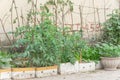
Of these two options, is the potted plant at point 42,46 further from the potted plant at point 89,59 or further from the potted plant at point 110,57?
the potted plant at point 110,57

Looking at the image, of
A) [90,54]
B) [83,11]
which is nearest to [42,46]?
[90,54]

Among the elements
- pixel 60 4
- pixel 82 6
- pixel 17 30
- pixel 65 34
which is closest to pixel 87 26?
pixel 82 6

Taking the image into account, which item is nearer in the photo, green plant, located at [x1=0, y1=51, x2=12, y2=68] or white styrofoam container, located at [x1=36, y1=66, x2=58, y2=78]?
green plant, located at [x1=0, y1=51, x2=12, y2=68]

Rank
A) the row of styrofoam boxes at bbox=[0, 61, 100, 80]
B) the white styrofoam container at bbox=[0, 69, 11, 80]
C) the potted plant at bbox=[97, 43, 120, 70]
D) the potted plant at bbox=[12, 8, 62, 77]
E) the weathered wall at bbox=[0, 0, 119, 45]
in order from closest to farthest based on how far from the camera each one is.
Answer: the white styrofoam container at bbox=[0, 69, 11, 80] → the row of styrofoam boxes at bbox=[0, 61, 100, 80] → the potted plant at bbox=[12, 8, 62, 77] → the weathered wall at bbox=[0, 0, 119, 45] → the potted plant at bbox=[97, 43, 120, 70]

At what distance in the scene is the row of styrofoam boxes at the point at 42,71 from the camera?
25.7ft

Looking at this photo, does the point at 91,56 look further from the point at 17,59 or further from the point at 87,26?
the point at 17,59

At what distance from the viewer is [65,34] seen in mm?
8875

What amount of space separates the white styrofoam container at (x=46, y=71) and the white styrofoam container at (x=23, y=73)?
12cm

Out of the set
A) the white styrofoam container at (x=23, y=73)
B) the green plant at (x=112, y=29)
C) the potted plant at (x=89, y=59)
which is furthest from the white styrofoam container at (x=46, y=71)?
the green plant at (x=112, y=29)

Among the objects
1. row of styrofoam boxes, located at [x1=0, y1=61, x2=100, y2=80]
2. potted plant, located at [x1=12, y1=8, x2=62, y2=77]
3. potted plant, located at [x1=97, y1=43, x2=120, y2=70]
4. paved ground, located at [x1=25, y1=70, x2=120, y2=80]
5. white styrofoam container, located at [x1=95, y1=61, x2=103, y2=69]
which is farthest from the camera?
white styrofoam container, located at [x1=95, y1=61, x2=103, y2=69]

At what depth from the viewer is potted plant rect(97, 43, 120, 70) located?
30.5 feet

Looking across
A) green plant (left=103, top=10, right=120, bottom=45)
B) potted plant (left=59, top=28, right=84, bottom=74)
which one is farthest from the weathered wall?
potted plant (left=59, top=28, right=84, bottom=74)

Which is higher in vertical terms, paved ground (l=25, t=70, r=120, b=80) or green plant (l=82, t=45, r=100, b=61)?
green plant (l=82, t=45, r=100, b=61)

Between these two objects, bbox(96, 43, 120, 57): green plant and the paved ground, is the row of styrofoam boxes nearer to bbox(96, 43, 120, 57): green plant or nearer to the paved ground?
the paved ground
